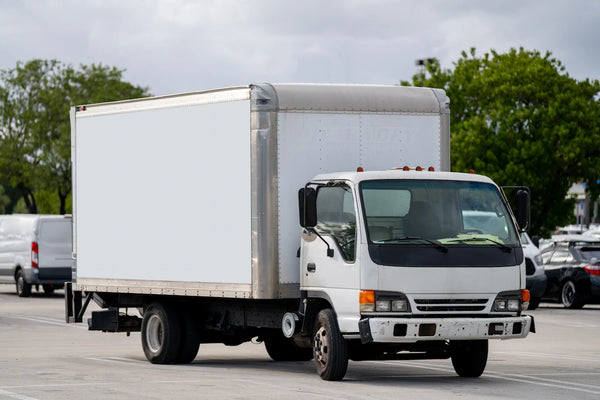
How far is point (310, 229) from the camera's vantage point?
14.2m

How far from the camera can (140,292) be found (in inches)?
654

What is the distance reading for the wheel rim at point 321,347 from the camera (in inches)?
552

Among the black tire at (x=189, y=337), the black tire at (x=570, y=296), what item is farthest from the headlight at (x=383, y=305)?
the black tire at (x=570, y=296)

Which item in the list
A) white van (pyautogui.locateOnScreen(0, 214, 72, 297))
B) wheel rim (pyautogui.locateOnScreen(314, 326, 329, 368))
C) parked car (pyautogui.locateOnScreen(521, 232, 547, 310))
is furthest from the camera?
white van (pyautogui.locateOnScreen(0, 214, 72, 297))

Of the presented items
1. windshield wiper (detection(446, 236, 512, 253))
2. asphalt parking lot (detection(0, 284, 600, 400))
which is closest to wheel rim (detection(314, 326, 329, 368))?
asphalt parking lot (detection(0, 284, 600, 400))

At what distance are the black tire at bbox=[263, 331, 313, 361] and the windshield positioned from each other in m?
3.94

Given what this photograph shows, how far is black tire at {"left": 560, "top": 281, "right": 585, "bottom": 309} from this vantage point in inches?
1212

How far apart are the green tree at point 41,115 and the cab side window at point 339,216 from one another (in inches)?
2324

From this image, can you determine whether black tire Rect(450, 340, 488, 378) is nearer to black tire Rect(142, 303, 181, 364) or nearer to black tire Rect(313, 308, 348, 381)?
black tire Rect(313, 308, 348, 381)

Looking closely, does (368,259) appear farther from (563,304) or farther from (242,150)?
(563,304)

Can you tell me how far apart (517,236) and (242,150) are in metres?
3.07

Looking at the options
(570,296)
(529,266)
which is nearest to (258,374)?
(529,266)

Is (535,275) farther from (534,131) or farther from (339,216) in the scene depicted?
(534,131)

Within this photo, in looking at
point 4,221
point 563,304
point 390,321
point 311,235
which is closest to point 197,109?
point 311,235
